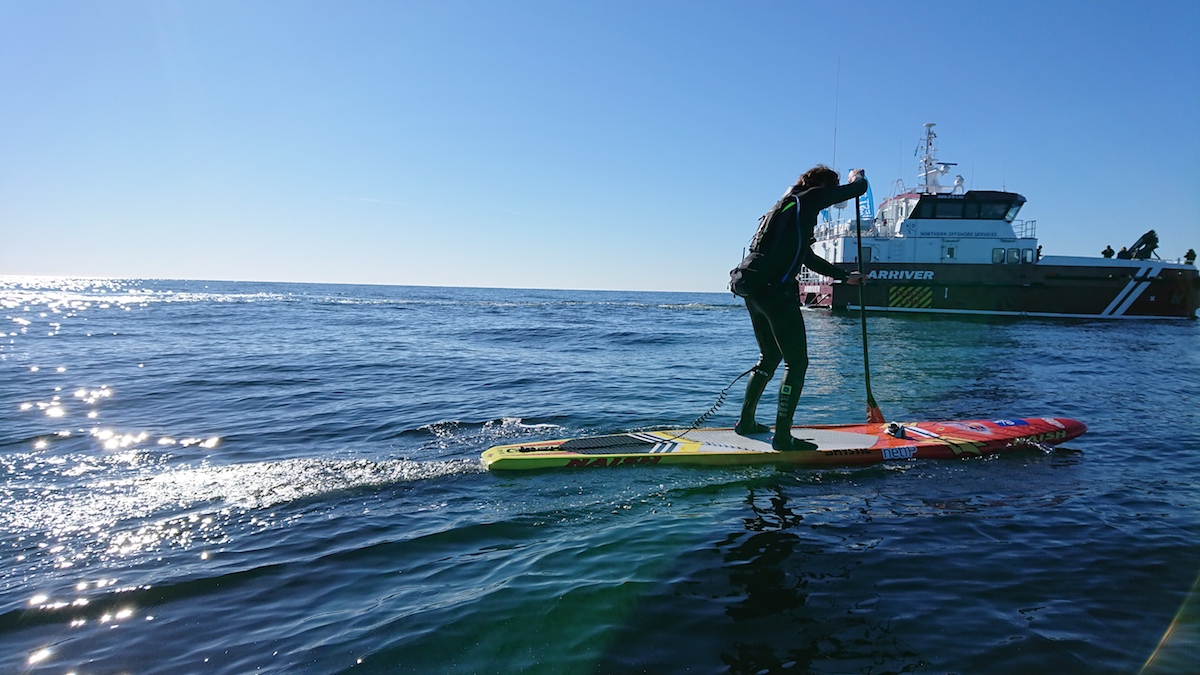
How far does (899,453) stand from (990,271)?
2960 centimetres

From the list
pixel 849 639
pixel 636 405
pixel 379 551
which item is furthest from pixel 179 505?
pixel 636 405

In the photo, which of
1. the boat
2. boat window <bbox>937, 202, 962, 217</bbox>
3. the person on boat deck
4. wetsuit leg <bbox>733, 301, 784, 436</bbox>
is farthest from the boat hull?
the person on boat deck

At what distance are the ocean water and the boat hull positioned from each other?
22.5 m

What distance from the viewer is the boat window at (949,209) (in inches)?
1262

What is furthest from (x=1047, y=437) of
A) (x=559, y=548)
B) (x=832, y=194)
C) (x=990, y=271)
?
(x=990, y=271)

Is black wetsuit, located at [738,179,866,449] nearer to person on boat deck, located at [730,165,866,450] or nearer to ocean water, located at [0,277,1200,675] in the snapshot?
person on boat deck, located at [730,165,866,450]

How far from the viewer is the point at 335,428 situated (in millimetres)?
7938

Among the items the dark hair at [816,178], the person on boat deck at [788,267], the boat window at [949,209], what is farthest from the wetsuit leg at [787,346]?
the boat window at [949,209]

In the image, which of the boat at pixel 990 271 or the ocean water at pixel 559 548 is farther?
the boat at pixel 990 271

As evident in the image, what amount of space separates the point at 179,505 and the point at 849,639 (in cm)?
501

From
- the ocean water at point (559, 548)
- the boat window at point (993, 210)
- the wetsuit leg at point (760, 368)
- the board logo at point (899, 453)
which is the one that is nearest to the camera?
the ocean water at point (559, 548)

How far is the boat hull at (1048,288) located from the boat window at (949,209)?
3287 mm

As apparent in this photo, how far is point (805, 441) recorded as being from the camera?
630 cm

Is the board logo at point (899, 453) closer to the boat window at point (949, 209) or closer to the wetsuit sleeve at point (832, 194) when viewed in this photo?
the wetsuit sleeve at point (832, 194)
